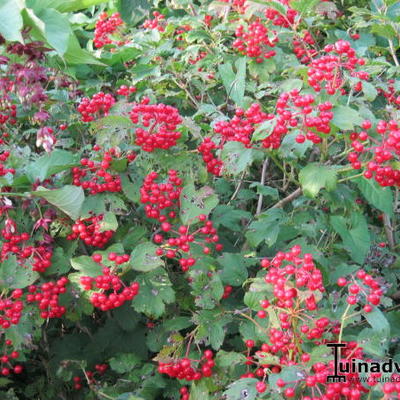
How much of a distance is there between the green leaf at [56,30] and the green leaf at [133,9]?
2203 millimetres

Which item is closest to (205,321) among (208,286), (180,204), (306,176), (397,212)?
(208,286)

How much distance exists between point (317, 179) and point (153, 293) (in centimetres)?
83

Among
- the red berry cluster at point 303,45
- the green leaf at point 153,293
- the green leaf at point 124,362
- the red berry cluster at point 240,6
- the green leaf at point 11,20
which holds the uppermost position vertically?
the green leaf at point 11,20

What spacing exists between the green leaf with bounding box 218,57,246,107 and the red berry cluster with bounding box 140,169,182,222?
61cm

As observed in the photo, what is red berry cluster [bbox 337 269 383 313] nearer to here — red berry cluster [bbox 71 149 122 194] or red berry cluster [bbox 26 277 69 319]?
red berry cluster [bbox 71 149 122 194]

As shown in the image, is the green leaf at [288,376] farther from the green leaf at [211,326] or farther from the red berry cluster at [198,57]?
the red berry cluster at [198,57]

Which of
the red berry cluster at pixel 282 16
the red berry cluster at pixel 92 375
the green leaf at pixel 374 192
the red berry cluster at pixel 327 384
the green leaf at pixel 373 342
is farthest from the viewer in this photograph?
the red berry cluster at pixel 282 16

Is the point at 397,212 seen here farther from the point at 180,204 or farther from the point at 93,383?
the point at 93,383

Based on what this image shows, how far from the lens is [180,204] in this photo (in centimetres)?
245

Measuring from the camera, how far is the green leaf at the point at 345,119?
86.3 inches

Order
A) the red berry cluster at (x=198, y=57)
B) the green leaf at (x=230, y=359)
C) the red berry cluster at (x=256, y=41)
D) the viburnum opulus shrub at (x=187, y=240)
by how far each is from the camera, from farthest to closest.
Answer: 1. the red berry cluster at (x=198, y=57)
2. the red berry cluster at (x=256, y=41)
3. the green leaf at (x=230, y=359)
4. the viburnum opulus shrub at (x=187, y=240)

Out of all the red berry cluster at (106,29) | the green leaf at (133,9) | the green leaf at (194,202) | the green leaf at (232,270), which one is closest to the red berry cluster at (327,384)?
the green leaf at (232,270)

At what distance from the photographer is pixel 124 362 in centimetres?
263

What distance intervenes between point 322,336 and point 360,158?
32.3 inches
